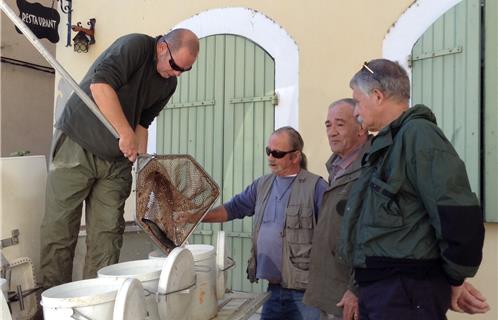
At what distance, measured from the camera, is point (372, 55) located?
12.8 ft

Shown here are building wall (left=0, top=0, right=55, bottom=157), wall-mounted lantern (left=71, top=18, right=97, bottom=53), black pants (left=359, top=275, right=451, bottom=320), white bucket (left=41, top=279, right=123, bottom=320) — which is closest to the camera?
white bucket (left=41, top=279, right=123, bottom=320)

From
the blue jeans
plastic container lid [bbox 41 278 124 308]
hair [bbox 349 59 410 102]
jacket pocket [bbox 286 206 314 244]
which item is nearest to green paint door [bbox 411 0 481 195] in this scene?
jacket pocket [bbox 286 206 314 244]

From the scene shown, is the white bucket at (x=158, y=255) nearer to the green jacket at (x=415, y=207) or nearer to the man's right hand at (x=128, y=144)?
the man's right hand at (x=128, y=144)

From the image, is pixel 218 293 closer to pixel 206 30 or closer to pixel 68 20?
pixel 206 30

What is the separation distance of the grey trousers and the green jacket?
1.22m

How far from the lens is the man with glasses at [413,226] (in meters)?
1.59

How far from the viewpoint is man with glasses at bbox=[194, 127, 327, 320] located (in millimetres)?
2672

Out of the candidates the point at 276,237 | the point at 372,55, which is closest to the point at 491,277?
the point at 276,237

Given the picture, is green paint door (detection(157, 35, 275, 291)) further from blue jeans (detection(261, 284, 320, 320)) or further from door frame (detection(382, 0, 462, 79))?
blue jeans (detection(261, 284, 320, 320))

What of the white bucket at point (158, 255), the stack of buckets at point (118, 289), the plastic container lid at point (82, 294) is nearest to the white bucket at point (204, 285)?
the stack of buckets at point (118, 289)

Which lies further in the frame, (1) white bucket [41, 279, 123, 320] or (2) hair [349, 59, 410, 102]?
(2) hair [349, 59, 410, 102]

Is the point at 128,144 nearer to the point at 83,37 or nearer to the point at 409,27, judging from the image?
the point at 409,27

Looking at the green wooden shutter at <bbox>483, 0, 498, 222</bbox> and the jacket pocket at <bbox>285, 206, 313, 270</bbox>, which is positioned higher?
the green wooden shutter at <bbox>483, 0, 498, 222</bbox>

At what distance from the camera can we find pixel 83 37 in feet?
18.6
